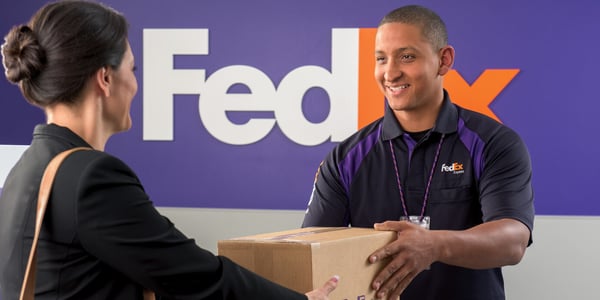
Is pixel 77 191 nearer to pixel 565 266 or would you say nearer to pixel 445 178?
pixel 445 178

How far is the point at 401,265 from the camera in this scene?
1.76m

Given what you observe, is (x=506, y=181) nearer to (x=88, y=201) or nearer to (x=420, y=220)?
(x=420, y=220)

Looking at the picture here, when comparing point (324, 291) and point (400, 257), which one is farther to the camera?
point (400, 257)

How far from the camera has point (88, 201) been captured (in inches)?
52.3

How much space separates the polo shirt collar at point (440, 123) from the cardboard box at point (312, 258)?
62cm

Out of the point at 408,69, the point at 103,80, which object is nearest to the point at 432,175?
the point at 408,69

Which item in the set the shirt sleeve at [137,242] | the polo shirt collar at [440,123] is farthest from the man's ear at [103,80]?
the polo shirt collar at [440,123]

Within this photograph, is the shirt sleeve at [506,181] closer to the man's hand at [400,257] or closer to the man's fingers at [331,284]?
the man's hand at [400,257]

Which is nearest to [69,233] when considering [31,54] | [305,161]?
[31,54]

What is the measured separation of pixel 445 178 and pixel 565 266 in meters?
2.21

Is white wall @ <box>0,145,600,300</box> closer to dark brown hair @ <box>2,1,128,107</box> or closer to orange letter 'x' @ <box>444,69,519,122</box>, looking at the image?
orange letter 'x' @ <box>444,69,519,122</box>

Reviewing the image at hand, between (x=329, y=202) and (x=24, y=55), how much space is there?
103 centimetres

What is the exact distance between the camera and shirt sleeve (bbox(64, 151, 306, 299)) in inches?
52.4

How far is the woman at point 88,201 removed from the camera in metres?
1.34
